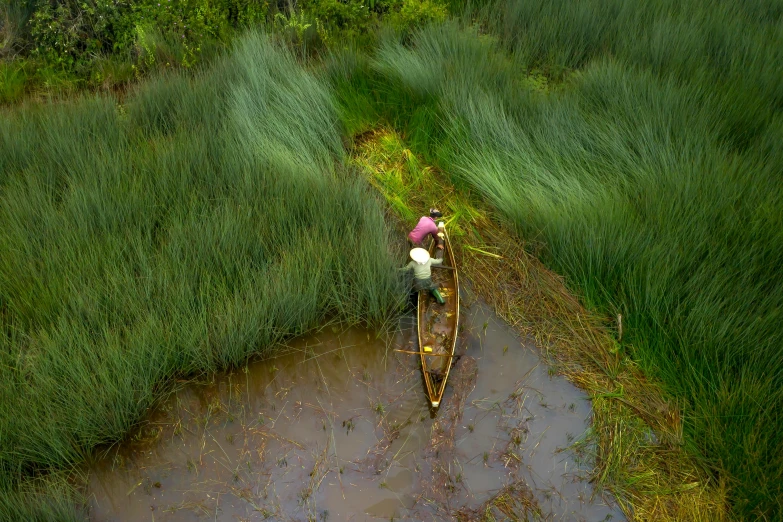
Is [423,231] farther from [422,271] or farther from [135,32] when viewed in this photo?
[135,32]

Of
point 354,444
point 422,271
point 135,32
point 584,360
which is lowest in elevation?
point 354,444

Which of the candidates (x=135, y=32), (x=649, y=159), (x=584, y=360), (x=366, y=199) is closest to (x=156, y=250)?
(x=366, y=199)

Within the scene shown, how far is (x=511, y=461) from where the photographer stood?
333 cm

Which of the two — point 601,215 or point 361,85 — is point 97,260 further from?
point 601,215

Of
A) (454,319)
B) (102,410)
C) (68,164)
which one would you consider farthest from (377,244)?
(68,164)

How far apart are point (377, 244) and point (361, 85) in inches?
84.8

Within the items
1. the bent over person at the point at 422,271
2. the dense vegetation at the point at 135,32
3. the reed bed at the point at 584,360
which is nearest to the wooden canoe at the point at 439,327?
the bent over person at the point at 422,271

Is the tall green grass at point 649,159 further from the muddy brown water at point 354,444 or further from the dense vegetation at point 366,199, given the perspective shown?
the muddy brown water at point 354,444

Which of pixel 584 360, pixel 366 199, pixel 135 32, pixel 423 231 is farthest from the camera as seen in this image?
pixel 135 32

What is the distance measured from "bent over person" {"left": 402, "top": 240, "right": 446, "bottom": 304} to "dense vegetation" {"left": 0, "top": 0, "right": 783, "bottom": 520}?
0.57ft

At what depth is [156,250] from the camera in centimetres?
393

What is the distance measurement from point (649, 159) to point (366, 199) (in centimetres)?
214

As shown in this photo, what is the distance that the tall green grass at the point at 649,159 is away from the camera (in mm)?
3445

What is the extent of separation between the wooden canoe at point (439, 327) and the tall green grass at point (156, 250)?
279mm
